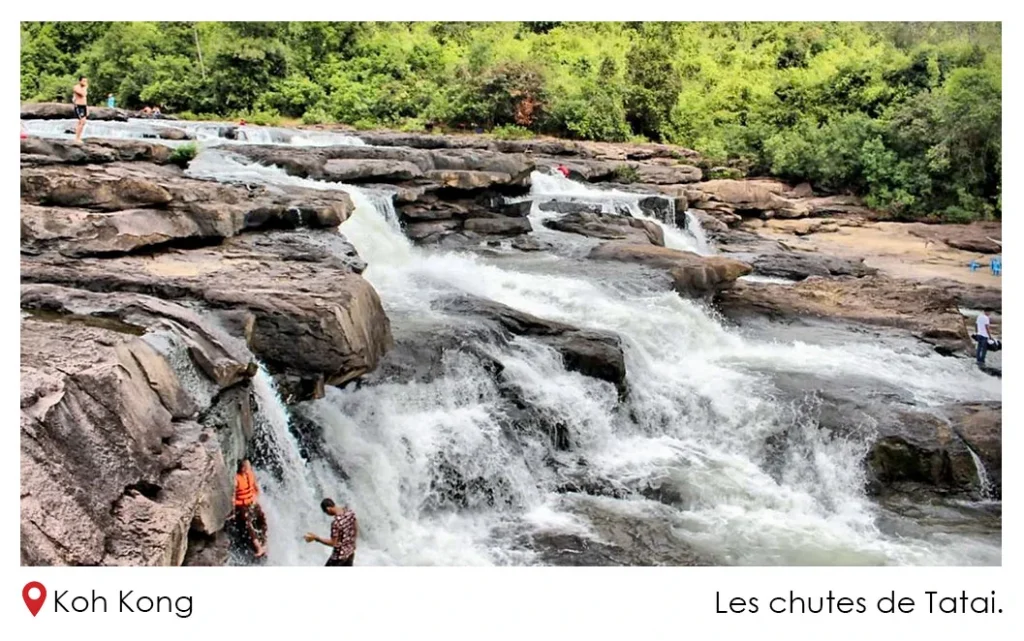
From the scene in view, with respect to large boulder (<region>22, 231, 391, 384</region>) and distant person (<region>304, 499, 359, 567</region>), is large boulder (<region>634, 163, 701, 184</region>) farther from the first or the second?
distant person (<region>304, 499, 359, 567</region>)

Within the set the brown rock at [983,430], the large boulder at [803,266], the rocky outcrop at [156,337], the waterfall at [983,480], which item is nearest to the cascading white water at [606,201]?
the large boulder at [803,266]

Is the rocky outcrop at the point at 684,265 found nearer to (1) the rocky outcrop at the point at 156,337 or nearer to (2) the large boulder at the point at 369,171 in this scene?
(2) the large boulder at the point at 369,171

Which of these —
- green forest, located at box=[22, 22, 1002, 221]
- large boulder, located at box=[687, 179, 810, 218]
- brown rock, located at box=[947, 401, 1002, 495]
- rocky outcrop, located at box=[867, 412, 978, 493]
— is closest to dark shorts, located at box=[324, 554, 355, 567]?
rocky outcrop, located at box=[867, 412, 978, 493]

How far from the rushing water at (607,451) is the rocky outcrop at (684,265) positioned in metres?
0.77

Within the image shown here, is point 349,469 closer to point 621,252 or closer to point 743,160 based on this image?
point 621,252

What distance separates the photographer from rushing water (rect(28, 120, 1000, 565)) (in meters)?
6.00

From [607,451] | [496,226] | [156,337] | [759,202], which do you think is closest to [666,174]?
[759,202]

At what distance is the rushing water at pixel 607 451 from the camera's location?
6.00 metres

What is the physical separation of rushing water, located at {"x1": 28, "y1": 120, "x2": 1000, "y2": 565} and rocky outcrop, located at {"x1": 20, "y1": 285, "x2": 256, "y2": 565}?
86 centimetres

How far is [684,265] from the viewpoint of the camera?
10859mm

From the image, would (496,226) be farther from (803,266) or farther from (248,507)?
(248,507)

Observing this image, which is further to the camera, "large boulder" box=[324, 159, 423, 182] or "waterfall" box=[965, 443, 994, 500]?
"large boulder" box=[324, 159, 423, 182]

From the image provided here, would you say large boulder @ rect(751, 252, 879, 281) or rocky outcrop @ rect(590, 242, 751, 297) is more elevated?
rocky outcrop @ rect(590, 242, 751, 297)
